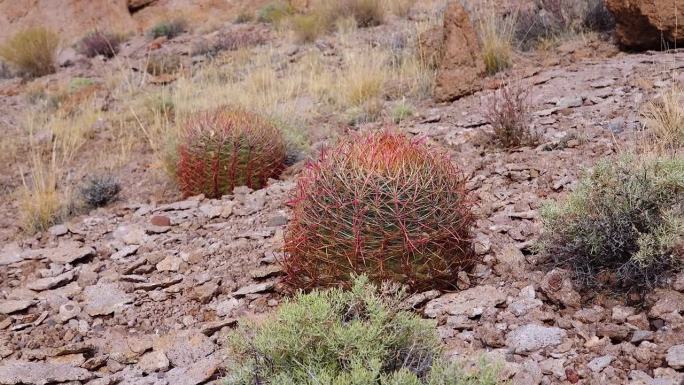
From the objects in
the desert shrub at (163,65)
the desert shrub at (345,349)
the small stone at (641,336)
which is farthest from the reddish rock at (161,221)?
the desert shrub at (163,65)

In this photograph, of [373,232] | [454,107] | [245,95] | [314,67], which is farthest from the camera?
[314,67]

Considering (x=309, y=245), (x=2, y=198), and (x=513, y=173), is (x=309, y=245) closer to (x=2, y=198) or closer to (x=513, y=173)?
(x=513, y=173)

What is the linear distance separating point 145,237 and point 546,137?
342 centimetres

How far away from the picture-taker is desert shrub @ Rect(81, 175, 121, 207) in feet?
22.8

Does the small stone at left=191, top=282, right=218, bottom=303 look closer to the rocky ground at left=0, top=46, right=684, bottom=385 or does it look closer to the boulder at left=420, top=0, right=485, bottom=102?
the rocky ground at left=0, top=46, right=684, bottom=385

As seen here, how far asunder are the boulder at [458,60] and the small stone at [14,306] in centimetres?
488

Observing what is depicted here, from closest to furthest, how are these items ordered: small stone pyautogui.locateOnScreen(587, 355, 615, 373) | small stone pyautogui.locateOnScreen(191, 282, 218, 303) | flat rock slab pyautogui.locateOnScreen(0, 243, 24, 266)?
small stone pyautogui.locateOnScreen(587, 355, 615, 373), small stone pyautogui.locateOnScreen(191, 282, 218, 303), flat rock slab pyautogui.locateOnScreen(0, 243, 24, 266)

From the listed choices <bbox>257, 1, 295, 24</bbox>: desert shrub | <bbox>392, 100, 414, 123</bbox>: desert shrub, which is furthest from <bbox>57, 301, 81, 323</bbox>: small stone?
<bbox>257, 1, 295, 24</bbox>: desert shrub

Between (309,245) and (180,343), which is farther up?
(309,245)

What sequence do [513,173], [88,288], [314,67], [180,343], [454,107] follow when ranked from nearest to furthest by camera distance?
1. [180,343]
2. [88,288]
3. [513,173]
4. [454,107]
5. [314,67]

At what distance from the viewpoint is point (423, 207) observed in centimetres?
344

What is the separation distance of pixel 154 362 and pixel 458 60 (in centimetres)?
543

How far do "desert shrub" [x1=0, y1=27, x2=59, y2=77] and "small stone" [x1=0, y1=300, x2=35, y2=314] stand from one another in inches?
448

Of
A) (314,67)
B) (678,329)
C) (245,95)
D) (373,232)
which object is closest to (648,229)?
(678,329)
